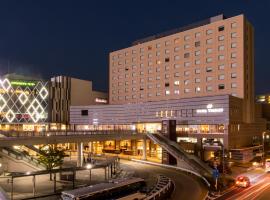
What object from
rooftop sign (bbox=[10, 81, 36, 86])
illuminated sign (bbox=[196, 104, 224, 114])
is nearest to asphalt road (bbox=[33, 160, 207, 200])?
illuminated sign (bbox=[196, 104, 224, 114])

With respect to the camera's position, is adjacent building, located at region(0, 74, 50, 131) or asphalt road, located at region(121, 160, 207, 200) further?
adjacent building, located at region(0, 74, 50, 131)

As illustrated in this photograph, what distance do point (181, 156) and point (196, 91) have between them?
119 ft

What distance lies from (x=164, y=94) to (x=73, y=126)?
37214mm

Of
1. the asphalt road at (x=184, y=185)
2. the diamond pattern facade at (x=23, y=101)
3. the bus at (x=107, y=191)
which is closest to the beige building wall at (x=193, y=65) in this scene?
the diamond pattern facade at (x=23, y=101)

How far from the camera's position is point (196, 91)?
308ft

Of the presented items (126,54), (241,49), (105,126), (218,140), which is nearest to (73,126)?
(105,126)

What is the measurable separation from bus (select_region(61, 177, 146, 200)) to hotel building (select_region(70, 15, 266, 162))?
43.6m

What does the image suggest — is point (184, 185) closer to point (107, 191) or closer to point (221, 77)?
point (107, 191)

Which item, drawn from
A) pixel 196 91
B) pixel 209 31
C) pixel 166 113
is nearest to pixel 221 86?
pixel 196 91

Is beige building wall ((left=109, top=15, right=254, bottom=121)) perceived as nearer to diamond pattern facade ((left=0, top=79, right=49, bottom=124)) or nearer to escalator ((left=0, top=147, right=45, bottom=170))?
diamond pattern facade ((left=0, top=79, right=49, bottom=124))

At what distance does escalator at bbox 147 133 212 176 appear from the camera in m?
56.6

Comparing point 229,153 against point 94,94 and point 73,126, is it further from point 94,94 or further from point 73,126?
point 94,94

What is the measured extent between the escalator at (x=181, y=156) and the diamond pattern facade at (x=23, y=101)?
53.1 meters

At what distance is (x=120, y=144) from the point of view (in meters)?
92.9
